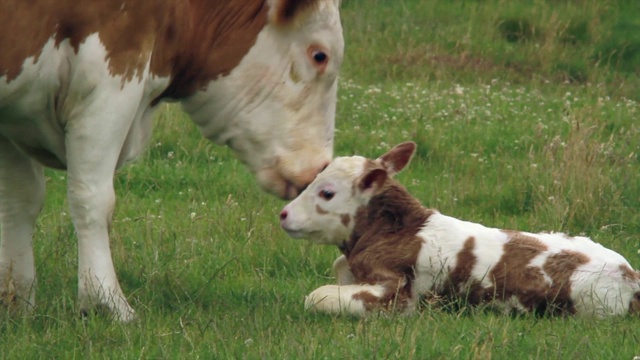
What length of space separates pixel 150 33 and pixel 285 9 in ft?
2.48

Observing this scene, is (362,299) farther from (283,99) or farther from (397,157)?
(283,99)

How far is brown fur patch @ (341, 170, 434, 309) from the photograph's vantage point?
6520 mm

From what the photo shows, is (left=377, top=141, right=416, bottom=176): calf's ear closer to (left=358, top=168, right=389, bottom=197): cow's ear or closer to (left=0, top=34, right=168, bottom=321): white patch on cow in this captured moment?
(left=358, top=168, right=389, bottom=197): cow's ear

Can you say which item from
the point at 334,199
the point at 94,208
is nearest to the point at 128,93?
the point at 94,208

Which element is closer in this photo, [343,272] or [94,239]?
[94,239]

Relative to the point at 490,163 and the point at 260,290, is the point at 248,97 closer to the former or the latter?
the point at 260,290

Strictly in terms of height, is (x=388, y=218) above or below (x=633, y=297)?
above

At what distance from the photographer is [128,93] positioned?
232 inches

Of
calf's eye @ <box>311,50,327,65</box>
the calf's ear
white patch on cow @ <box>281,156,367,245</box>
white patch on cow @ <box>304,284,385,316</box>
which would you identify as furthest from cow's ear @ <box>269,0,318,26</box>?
white patch on cow @ <box>304,284,385,316</box>

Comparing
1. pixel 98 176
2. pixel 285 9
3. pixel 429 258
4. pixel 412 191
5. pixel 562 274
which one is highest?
pixel 285 9

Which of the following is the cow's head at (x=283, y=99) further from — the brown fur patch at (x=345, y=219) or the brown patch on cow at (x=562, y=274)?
the brown patch on cow at (x=562, y=274)

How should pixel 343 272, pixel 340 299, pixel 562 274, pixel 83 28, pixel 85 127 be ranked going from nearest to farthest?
1. pixel 83 28
2. pixel 85 127
3. pixel 340 299
4. pixel 562 274
5. pixel 343 272

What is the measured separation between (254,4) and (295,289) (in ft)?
5.17

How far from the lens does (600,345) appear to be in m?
5.68
